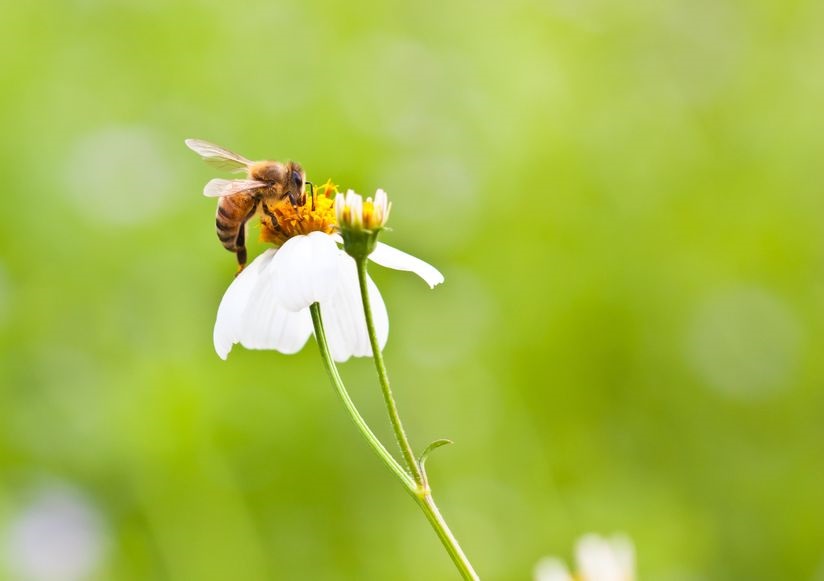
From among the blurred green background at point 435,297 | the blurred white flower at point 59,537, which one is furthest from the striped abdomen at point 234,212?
the blurred white flower at point 59,537

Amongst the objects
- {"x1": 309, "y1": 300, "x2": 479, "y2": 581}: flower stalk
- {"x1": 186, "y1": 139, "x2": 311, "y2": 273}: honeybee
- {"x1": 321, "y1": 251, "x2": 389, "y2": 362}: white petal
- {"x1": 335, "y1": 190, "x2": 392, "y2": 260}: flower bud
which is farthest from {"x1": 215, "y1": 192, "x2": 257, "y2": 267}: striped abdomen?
{"x1": 309, "y1": 300, "x2": 479, "y2": 581}: flower stalk

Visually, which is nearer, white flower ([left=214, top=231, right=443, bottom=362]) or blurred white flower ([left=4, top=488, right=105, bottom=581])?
white flower ([left=214, top=231, right=443, bottom=362])

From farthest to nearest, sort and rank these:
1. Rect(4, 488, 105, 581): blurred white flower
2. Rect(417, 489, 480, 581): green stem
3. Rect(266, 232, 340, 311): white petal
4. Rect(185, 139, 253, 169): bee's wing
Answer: Rect(4, 488, 105, 581): blurred white flower, Rect(185, 139, 253, 169): bee's wing, Rect(266, 232, 340, 311): white petal, Rect(417, 489, 480, 581): green stem

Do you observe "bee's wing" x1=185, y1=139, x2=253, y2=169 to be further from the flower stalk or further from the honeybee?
the flower stalk

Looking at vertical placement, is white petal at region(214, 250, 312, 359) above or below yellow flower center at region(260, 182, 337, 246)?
below

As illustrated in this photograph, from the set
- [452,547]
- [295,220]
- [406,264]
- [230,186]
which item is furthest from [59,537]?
[452,547]

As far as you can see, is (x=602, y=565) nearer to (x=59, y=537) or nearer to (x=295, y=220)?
(x=295, y=220)

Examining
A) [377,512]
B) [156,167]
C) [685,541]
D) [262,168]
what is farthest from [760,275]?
[262,168]

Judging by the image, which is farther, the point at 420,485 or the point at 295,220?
the point at 295,220
